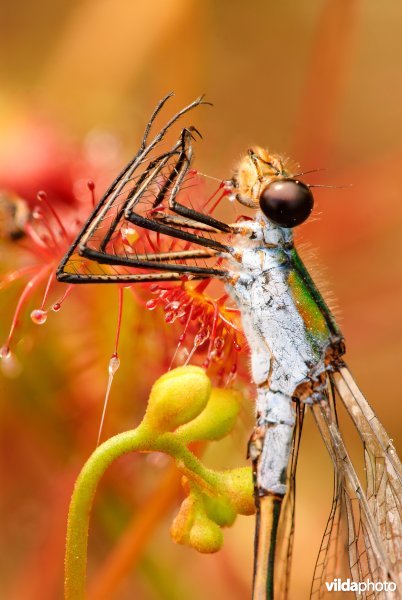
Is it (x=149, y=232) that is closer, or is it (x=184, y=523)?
(x=184, y=523)

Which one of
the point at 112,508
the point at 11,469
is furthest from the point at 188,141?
the point at 11,469

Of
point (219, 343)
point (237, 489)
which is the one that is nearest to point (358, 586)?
point (237, 489)

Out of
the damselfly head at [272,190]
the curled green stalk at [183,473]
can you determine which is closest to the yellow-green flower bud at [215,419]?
the curled green stalk at [183,473]

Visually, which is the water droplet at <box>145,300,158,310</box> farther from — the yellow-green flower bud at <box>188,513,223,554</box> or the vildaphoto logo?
the vildaphoto logo

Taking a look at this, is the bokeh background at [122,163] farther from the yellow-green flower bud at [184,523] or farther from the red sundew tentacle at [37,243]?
the yellow-green flower bud at [184,523]

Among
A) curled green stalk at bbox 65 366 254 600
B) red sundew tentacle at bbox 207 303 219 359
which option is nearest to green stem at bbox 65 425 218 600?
curled green stalk at bbox 65 366 254 600

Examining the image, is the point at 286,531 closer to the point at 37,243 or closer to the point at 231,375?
the point at 231,375

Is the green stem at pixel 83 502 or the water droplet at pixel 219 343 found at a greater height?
the water droplet at pixel 219 343
